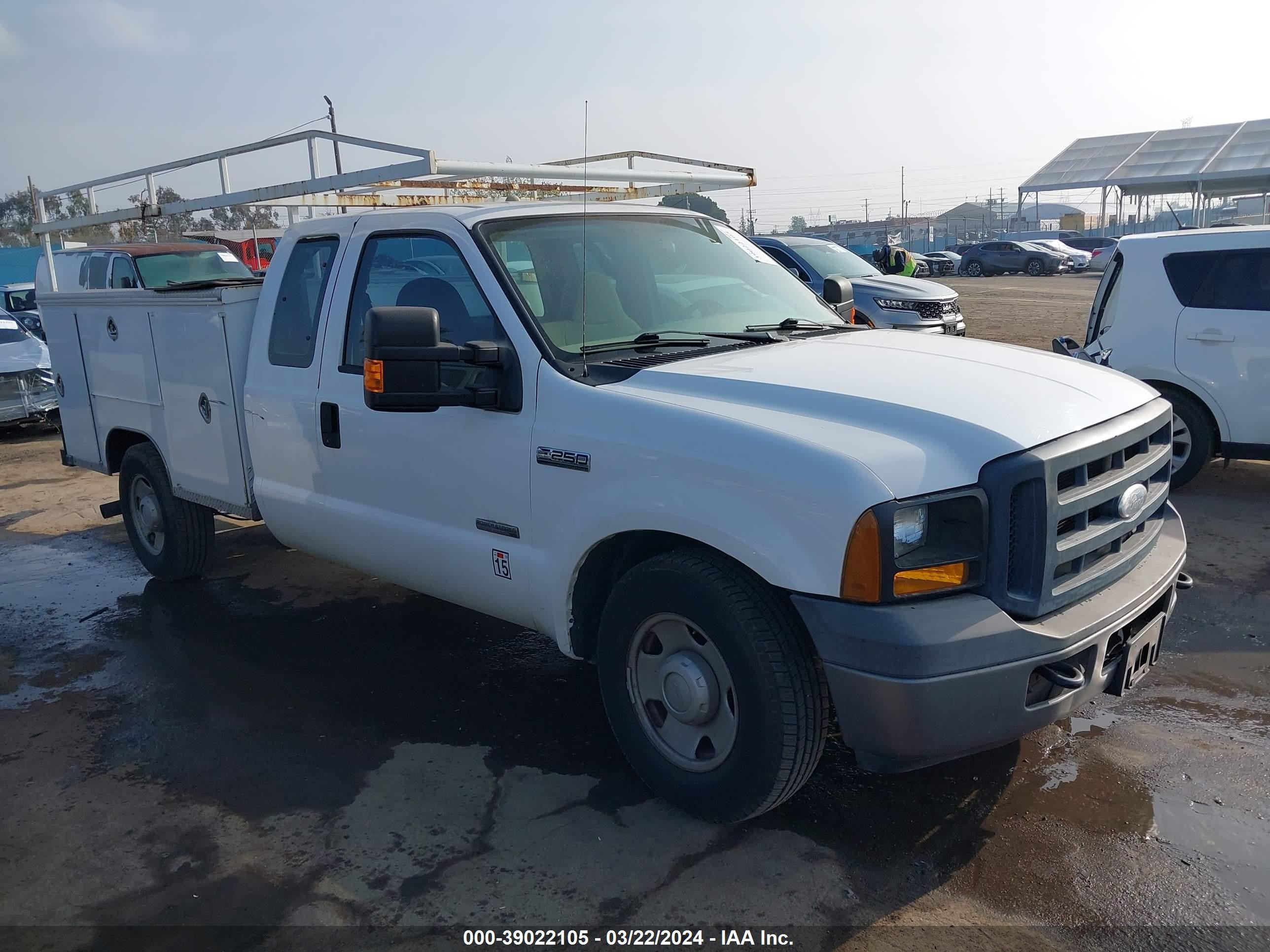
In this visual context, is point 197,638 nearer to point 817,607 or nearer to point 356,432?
point 356,432

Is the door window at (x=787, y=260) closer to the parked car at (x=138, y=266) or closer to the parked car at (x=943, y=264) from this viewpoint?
the parked car at (x=138, y=266)

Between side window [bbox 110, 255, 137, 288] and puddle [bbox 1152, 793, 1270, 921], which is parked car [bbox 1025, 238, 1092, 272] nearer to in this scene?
side window [bbox 110, 255, 137, 288]

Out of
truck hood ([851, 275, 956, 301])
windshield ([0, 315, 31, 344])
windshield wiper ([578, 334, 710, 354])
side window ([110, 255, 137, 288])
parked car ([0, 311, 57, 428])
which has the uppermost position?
side window ([110, 255, 137, 288])

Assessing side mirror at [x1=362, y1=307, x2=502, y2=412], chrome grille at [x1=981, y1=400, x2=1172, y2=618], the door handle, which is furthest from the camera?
the door handle

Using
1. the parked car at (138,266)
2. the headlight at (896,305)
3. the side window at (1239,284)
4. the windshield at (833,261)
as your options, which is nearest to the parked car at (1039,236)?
the windshield at (833,261)

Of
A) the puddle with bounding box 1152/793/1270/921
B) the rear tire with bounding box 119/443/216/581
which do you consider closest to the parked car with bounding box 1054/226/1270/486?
the puddle with bounding box 1152/793/1270/921

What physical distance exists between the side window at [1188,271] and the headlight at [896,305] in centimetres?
519

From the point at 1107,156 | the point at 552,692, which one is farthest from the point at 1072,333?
the point at 1107,156

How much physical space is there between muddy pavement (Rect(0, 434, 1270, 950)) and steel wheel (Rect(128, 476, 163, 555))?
1.08 m

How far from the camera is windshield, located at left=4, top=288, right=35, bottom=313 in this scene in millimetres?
18703

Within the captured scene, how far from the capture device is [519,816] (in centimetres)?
355

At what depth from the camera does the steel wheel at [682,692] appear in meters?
3.27

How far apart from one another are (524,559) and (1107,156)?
4731 centimetres

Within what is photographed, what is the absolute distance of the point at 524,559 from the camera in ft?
12.5
